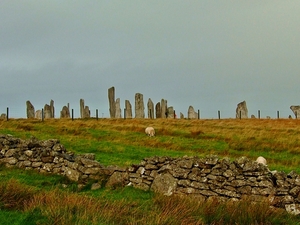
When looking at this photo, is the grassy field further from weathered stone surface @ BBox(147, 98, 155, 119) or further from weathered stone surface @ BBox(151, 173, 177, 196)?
weathered stone surface @ BBox(147, 98, 155, 119)

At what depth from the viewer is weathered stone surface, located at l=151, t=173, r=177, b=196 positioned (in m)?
12.7

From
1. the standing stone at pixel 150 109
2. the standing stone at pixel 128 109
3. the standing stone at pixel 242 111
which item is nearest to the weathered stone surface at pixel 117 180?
the standing stone at pixel 128 109

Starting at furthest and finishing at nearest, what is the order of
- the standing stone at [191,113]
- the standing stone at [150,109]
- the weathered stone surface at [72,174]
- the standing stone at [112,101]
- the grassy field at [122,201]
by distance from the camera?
1. the standing stone at [191,113]
2. the standing stone at [150,109]
3. the standing stone at [112,101]
4. the weathered stone surface at [72,174]
5. the grassy field at [122,201]

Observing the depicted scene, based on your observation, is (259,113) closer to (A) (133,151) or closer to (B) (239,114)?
(B) (239,114)

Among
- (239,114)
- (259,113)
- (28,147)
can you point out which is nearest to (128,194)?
(28,147)

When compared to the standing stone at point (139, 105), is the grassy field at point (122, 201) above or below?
below

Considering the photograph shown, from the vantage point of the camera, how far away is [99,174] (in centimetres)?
1386

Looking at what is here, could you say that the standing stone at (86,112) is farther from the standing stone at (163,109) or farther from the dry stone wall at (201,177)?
the dry stone wall at (201,177)

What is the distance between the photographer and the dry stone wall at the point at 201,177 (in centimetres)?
1161

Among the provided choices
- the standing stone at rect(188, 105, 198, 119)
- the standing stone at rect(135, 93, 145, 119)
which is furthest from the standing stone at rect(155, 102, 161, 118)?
the standing stone at rect(188, 105, 198, 119)

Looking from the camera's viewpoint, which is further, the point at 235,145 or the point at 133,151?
the point at 235,145

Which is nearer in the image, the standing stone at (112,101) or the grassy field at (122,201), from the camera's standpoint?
the grassy field at (122,201)

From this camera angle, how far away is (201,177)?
12.5 m

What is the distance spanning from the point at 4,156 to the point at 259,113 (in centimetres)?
4477
